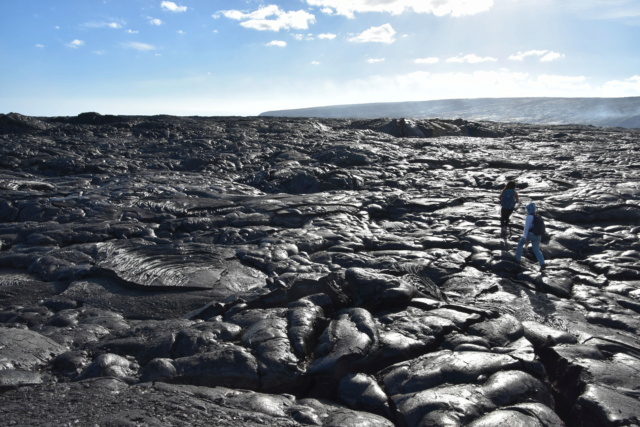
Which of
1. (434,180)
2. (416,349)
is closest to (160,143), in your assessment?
(434,180)

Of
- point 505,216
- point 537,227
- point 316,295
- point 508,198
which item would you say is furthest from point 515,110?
point 316,295

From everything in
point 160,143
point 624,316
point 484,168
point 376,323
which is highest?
point 160,143

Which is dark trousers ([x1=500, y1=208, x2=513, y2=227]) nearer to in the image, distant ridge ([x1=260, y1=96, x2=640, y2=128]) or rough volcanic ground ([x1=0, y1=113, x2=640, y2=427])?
rough volcanic ground ([x1=0, y1=113, x2=640, y2=427])

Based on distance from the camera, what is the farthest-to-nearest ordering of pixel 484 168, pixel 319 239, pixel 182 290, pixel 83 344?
pixel 484 168
pixel 319 239
pixel 182 290
pixel 83 344

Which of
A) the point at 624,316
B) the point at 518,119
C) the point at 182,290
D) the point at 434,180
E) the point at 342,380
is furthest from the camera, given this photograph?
the point at 518,119

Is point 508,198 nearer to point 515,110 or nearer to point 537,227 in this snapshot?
point 537,227

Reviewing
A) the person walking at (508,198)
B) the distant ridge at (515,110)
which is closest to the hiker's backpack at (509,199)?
the person walking at (508,198)

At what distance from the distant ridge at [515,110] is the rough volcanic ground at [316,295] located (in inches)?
2708

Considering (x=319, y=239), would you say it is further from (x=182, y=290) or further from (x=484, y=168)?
(x=484, y=168)

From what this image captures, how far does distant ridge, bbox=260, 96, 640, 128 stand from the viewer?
262ft

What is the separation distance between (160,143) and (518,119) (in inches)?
3118

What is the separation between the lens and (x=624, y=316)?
6770 millimetres

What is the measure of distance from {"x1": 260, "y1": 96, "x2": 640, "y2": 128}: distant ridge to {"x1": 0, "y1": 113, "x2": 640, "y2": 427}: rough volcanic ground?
6879cm

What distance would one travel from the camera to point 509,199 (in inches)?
407
